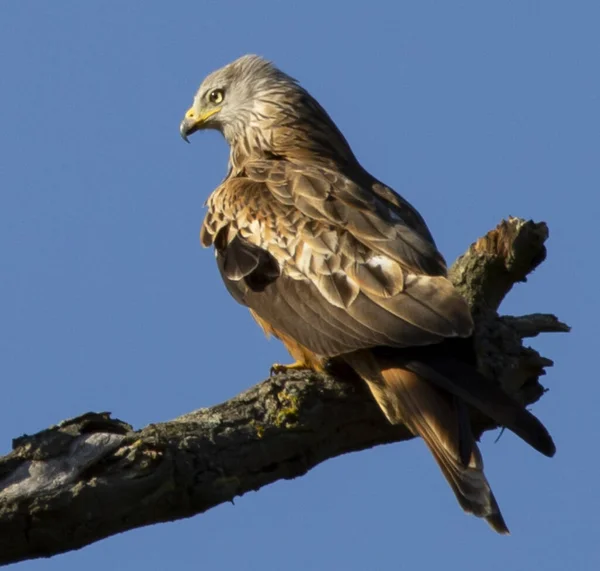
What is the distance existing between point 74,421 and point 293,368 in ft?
6.61

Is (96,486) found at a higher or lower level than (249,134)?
lower

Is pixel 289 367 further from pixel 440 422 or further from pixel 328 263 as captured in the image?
pixel 440 422

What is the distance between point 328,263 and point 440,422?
1.24 m

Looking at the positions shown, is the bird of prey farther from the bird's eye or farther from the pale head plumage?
the bird's eye

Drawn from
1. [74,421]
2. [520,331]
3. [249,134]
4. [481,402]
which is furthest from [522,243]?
[74,421]

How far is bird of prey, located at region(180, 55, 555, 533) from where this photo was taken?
590cm

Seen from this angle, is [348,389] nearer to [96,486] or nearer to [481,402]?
[481,402]

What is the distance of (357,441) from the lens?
6.47 meters

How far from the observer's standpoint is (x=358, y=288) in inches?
257

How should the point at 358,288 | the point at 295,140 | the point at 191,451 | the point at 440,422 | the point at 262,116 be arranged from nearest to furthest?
the point at 191,451 → the point at 440,422 → the point at 358,288 → the point at 295,140 → the point at 262,116

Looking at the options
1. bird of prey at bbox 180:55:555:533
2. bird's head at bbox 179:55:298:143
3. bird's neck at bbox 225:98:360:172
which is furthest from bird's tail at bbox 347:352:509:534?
bird's head at bbox 179:55:298:143

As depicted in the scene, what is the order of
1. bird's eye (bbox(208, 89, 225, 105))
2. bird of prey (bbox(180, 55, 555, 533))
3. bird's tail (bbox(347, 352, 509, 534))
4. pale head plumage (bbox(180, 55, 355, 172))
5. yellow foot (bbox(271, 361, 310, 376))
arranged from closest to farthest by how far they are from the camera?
1. bird's tail (bbox(347, 352, 509, 534))
2. bird of prey (bbox(180, 55, 555, 533))
3. yellow foot (bbox(271, 361, 310, 376))
4. pale head plumage (bbox(180, 55, 355, 172))
5. bird's eye (bbox(208, 89, 225, 105))

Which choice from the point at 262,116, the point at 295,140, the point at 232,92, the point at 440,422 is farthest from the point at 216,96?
the point at 440,422

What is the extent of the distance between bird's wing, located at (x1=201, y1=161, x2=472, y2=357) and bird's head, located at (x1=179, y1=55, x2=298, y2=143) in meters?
1.59
